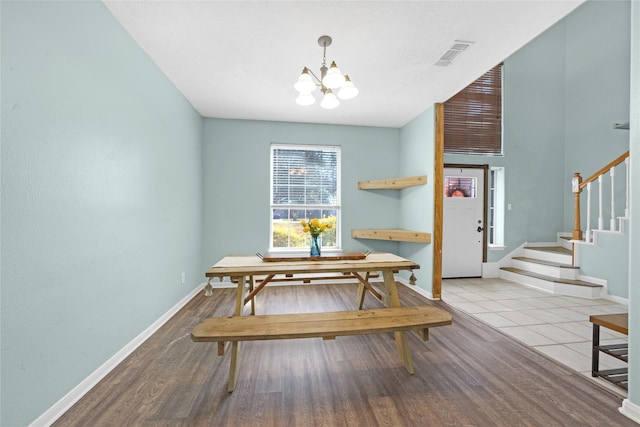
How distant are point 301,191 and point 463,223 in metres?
3.06

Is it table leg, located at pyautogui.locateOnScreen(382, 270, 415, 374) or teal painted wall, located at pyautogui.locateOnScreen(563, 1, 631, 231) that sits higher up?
teal painted wall, located at pyautogui.locateOnScreen(563, 1, 631, 231)

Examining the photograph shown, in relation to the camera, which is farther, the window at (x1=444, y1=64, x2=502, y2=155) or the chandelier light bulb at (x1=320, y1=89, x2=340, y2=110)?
the window at (x1=444, y1=64, x2=502, y2=155)

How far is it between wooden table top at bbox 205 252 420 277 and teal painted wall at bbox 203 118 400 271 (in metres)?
2.01

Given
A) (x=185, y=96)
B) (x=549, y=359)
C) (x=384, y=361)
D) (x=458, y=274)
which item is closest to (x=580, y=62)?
(x=458, y=274)

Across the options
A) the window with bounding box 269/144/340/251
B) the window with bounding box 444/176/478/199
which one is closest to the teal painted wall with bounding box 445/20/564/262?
the window with bounding box 444/176/478/199

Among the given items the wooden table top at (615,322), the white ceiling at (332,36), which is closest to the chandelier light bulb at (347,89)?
the white ceiling at (332,36)

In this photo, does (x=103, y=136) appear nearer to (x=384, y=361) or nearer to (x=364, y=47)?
(x=364, y=47)

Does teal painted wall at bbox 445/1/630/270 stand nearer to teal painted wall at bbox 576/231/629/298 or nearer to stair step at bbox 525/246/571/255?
stair step at bbox 525/246/571/255

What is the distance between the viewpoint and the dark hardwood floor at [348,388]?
1.60 m

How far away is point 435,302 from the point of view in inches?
144

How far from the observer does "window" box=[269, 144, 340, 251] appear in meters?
4.63

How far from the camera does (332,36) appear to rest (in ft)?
7.69

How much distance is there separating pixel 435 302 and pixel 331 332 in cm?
244

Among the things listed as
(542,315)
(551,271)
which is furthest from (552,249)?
(542,315)
